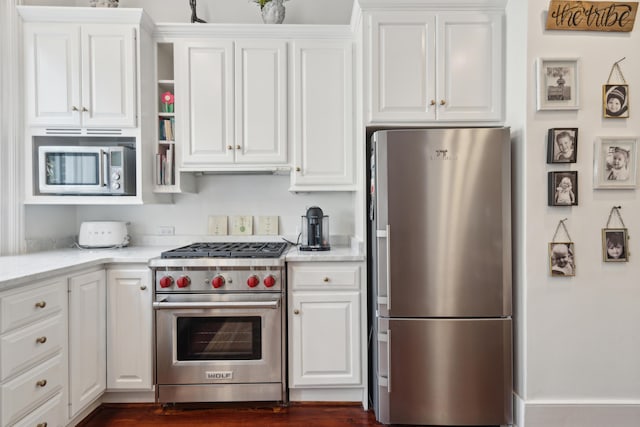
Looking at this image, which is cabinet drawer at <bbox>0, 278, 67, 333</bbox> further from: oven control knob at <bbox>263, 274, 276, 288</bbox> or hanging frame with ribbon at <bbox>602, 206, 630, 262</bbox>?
hanging frame with ribbon at <bbox>602, 206, 630, 262</bbox>

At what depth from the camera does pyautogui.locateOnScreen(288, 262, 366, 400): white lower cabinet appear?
227 centimetres

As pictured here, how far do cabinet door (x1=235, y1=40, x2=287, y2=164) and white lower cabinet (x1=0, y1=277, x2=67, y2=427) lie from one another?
1369mm

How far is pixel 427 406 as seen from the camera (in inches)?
81.1

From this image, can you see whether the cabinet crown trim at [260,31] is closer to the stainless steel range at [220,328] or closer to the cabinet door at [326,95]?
the cabinet door at [326,95]

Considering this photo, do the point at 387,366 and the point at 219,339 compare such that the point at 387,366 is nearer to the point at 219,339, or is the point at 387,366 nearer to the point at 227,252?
the point at 219,339

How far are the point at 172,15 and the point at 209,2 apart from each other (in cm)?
31

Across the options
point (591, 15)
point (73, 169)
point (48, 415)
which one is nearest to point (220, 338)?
point (48, 415)

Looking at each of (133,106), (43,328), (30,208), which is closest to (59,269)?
(43,328)

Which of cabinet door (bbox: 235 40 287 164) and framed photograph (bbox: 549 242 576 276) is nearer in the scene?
framed photograph (bbox: 549 242 576 276)

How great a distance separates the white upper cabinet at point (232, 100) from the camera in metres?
2.53

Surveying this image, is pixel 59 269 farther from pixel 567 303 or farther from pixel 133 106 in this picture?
pixel 567 303

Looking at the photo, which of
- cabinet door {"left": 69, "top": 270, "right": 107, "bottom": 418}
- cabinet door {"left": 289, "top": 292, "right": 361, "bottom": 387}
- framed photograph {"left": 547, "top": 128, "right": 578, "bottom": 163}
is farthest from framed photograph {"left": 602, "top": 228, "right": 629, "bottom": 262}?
cabinet door {"left": 69, "top": 270, "right": 107, "bottom": 418}

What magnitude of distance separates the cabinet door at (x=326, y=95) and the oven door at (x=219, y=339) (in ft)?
3.59

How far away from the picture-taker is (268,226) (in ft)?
→ 9.53
